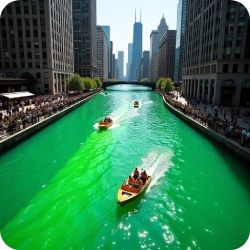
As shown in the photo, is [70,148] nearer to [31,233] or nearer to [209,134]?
[31,233]

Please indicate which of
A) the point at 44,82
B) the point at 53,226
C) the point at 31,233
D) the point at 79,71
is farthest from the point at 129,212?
the point at 79,71

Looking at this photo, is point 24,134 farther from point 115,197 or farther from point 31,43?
point 31,43

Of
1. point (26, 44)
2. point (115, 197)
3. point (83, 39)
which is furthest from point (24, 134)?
point (83, 39)

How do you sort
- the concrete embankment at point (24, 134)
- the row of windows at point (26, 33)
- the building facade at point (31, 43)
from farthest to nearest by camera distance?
1. the row of windows at point (26, 33)
2. the building facade at point (31, 43)
3. the concrete embankment at point (24, 134)

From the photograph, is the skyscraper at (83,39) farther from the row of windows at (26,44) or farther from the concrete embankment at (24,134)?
the concrete embankment at (24,134)

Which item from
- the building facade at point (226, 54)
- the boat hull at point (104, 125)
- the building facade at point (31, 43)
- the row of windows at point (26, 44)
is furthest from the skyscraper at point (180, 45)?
the boat hull at point (104, 125)

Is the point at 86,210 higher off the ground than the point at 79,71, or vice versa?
the point at 79,71

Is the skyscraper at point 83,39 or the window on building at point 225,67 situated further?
the skyscraper at point 83,39
